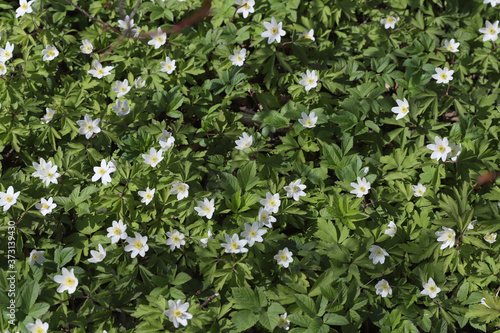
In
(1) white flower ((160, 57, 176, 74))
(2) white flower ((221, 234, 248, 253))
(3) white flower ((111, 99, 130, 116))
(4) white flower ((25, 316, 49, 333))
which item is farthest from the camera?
(1) white flower ((160, 57, 176, 74))

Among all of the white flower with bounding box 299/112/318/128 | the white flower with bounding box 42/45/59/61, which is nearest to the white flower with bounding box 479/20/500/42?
the white flower with bounding box 299/112/318/128

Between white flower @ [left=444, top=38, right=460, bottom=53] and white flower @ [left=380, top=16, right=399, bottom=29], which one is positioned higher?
white flower @ [left=380, top=16, right=399, bottom=29]

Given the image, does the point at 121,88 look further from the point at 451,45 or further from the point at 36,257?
the point at 451,45

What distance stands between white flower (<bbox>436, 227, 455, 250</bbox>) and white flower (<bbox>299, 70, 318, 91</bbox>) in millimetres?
1283

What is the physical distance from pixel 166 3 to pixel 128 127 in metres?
1.17

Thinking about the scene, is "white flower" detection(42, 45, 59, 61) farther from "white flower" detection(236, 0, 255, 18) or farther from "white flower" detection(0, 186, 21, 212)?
"white flower" detection(236, 0, 255, 18)

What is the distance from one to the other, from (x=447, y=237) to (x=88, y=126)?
2.27 m

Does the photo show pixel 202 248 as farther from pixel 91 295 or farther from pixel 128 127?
pixel 128 127

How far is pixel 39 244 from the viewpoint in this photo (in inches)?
111

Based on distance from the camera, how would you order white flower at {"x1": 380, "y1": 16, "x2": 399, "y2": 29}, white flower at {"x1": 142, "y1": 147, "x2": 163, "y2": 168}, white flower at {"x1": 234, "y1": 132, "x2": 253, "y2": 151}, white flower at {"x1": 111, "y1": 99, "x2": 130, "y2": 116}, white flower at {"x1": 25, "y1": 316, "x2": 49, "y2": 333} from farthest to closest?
white flower at {"x1": 380, "y1": 16, "x2": 399, "y2": 29}
white flower at {"x1": 111, "y1": 99, "x2": 130, "y2": 116}
white flower at {"x1": 234, "y1": 132, "x2": 253, "y2": 151}
white flower at {"x1": 142, "y1": 147, "x2": 163, "y2": 168}
white flower at {"x1": 25, "y1": 316, "x2": 49, "y2": 333}

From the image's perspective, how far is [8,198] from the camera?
9.06 feet

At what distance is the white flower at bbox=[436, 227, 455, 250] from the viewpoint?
104 inches

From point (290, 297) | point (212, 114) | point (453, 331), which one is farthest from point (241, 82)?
point (453, 331)

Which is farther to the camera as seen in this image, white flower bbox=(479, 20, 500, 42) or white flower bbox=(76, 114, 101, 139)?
white flower bbox=(479, 20, 500, 42)
